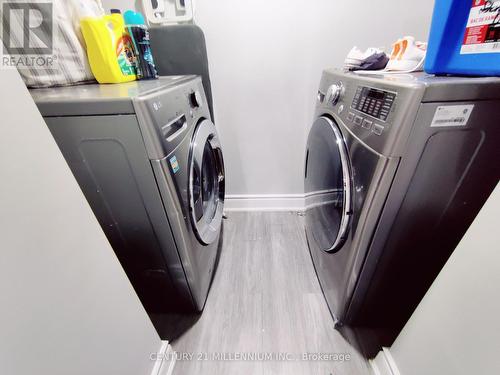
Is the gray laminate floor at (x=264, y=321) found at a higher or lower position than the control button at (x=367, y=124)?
lower

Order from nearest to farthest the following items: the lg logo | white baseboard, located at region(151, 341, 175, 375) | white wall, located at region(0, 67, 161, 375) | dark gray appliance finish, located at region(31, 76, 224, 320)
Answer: white wall, located at region(0, 67, 161, 375) < dark gray appliance finish, located at region(31, 76, 224, 320) < the lg logo < white baseboard, located at region(151, 341, 175, 375)

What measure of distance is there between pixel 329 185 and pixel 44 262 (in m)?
0.90

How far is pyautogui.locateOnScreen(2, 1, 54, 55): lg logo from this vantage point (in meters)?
0.76

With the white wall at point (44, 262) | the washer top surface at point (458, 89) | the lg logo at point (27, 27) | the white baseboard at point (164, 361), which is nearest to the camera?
the white wall at point (44, 262)

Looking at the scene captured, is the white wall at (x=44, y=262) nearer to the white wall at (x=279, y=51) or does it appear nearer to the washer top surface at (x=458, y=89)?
the washer top surface at (x=458, y=89)

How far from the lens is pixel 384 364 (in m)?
0.85

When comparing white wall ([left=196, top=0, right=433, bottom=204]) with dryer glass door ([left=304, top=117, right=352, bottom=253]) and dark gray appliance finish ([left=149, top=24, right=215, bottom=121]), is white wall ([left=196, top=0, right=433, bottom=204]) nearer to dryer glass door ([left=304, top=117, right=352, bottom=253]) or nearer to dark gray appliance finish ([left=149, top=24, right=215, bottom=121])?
dark gray appliance finish ([left=149, top=24, right=215, bottom=121])

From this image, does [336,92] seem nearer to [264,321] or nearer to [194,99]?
[194,99]

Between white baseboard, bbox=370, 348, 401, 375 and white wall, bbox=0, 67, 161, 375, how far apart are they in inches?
35.8

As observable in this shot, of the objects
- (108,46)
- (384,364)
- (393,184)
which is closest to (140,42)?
(108,46)

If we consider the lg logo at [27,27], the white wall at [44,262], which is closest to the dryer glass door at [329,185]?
the white wall at [44,262]

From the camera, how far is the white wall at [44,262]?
1.20 ft

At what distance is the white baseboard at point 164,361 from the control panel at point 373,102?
1122mm

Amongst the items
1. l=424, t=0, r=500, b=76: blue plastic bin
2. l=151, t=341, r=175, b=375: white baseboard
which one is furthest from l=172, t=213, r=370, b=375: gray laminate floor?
l=424, t=0, r=500, b=76: blue plastic bin
